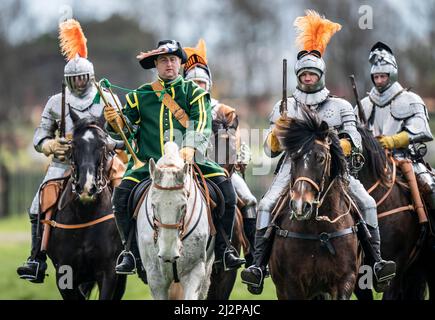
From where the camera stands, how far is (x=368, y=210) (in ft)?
35.2

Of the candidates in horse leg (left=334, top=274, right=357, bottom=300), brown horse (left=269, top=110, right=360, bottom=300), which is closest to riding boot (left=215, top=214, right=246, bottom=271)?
brown horse (left=269, top=110, right=360, bottom=300)

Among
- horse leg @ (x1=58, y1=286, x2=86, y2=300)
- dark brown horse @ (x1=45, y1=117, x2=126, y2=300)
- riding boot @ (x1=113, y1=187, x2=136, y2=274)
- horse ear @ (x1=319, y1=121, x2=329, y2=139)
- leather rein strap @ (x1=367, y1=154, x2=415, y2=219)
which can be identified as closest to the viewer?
horse ear @ (x1=319, y1=121, x2=329, y2=139)

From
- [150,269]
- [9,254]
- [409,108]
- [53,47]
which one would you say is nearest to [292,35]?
[53,47]

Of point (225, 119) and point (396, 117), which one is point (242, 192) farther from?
point (396, 117)

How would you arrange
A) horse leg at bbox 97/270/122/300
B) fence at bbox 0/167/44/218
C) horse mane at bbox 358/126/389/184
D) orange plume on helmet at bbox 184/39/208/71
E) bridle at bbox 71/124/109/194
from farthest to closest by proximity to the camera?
fence at bbox 0/167/44/218 → orange plume on helmet at bbox 184/39/208/71 → horse mane at bbox 358/126/389/184 → horse leg at bbox 97/270/122/300 → bridle at bbox 71/124/109/194

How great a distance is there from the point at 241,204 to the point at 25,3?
39.9 meters

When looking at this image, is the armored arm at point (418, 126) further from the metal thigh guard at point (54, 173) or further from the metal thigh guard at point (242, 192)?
the metal thigh guard at point (54, 173)

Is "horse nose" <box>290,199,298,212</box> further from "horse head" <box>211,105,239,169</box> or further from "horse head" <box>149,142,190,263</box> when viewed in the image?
"horse head" <box>211,105,239,169</box>

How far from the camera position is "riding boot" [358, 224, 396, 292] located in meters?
10.6

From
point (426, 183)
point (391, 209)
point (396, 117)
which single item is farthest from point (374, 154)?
point (396, 117)

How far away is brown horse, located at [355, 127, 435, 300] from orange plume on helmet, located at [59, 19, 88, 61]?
11.0 feet

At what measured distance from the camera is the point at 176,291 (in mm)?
9742

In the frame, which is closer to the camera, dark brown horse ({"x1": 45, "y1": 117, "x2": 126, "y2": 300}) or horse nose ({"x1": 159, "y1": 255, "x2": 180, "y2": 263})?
horse nose ({"x1": 159, "y1": 255, "x2": 180, "y2": 263})
